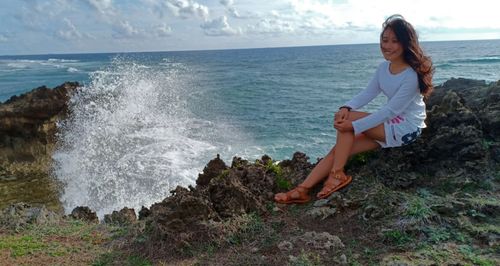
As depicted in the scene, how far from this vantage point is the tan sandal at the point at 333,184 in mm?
4609

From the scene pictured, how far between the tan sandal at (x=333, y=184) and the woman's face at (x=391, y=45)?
1315mm

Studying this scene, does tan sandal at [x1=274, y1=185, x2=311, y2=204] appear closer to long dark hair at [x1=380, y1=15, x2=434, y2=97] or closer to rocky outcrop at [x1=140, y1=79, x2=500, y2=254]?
rocky outcrop at [x1=140, y1=79, x2=500, y2=254]

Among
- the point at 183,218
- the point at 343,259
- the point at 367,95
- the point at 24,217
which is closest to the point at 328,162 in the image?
the point at 367,95

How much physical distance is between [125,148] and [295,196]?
39.4 ft

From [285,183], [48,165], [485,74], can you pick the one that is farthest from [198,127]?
Answer: [485,74]

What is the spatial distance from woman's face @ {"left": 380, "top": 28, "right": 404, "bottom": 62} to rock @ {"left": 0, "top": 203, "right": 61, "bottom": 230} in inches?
169

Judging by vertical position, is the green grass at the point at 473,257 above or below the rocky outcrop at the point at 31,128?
above

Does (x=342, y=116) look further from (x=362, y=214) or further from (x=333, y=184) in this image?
(x=362, y=214)

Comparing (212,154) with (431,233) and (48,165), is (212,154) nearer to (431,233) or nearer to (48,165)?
(48,165)

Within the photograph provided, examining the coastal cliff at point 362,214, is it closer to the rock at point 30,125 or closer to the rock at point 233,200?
the rock at point 233,200

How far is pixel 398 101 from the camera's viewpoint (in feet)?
14.5

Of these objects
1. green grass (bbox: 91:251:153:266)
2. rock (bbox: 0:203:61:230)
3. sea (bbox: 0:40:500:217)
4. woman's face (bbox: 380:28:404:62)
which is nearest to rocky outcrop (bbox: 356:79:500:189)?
woman's face (bbox: 380:28:404:62)

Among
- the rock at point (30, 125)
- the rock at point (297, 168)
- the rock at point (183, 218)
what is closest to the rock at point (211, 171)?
the rock at point (297, 168)

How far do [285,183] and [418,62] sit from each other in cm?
→ 196
